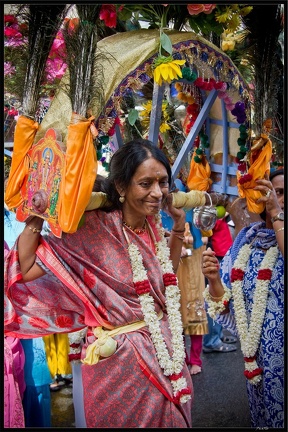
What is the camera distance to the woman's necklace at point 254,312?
3365 millimetres

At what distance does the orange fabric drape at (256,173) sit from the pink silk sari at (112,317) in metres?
0.75

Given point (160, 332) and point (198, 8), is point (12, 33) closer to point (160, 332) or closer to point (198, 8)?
point (198, 8)

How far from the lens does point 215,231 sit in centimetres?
655

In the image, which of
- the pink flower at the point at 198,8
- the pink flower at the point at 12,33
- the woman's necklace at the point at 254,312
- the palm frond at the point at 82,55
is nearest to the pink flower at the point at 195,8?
the pink flower at the point at 198,8

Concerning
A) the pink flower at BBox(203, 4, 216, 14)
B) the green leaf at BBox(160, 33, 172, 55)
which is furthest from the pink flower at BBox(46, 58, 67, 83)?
the pink flower at BBox(203, 4, 216, 14)

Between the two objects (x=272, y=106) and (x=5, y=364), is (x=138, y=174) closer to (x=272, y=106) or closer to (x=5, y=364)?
(x=272, y=106)

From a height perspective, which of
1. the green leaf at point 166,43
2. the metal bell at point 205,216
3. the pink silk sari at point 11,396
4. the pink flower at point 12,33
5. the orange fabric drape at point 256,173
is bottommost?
the pink silk sari at point 11,396

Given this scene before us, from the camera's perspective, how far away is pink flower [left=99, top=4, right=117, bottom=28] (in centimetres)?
290

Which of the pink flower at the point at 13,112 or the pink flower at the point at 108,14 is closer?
the pink flower at the point at 108,14

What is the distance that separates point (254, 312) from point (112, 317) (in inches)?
36.2

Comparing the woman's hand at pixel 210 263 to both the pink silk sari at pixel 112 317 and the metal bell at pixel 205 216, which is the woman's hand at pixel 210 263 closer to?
the metal bell at pixel 205 216

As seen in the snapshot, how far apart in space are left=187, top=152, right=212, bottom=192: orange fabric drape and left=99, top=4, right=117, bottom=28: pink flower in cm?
142

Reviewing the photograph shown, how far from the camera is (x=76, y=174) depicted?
2566 millimetres
